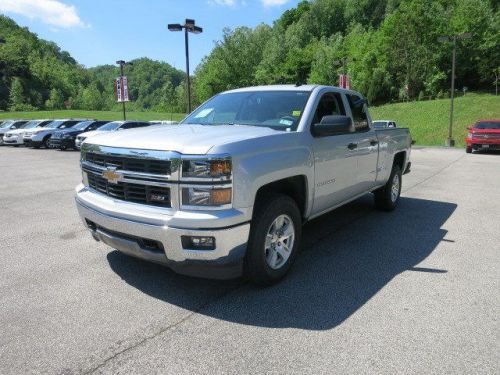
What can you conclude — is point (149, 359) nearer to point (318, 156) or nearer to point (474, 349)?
point (474, 349)

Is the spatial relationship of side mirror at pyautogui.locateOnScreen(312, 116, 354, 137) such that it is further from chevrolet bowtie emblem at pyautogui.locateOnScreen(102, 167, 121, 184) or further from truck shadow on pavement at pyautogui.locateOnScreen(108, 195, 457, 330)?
chevrolet bowtie emblem at pyautogui.locateOnScreen(102, 167, 121, 184)

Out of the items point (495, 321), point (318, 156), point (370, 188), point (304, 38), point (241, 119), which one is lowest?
point (495, 321)

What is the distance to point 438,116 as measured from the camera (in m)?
38.3

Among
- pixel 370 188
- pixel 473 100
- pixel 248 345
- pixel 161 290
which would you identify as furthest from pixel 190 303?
pixel 473 100

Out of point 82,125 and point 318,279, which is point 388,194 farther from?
point 82,125

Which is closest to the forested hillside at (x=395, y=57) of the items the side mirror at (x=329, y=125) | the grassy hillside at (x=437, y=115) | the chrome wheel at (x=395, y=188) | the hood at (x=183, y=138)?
the grassy hillside at (x=437, y=115)

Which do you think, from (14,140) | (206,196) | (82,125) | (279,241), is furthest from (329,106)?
(14,140)

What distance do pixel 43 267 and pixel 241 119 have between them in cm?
272

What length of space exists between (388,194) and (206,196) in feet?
15.3

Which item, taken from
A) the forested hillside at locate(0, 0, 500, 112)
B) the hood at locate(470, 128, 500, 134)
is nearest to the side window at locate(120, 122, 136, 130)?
the hood at locate(470, 128, 500, 134)

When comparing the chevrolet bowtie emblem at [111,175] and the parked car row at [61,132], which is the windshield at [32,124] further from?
the chevrolet bowtie emblem at [111,175]

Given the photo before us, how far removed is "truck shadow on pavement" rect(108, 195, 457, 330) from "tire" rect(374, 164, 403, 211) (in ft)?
2.65

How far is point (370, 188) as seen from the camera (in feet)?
20.6

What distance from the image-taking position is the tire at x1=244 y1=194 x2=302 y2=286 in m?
3.70
